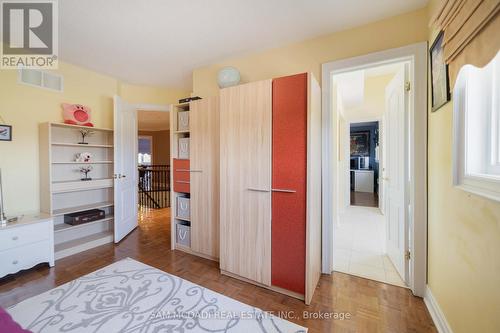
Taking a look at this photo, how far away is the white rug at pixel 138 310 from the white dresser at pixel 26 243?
0.59m

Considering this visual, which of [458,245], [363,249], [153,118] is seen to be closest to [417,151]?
[458,245]

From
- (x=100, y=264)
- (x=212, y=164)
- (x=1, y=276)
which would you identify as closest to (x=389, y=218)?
(x=212, y=164)

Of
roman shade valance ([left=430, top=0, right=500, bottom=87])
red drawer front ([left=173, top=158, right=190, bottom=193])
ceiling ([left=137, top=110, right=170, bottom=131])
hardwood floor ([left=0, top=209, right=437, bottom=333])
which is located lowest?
hardwood floor ([left=0, top=209, right=437, bottom=333])

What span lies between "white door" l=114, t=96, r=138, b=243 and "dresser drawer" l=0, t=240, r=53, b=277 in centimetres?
79

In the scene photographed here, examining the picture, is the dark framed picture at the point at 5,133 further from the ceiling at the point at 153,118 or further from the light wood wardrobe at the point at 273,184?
the ceiling at the point at 153,118

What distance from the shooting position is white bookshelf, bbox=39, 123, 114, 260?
257 centimetres

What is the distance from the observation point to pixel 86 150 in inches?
124

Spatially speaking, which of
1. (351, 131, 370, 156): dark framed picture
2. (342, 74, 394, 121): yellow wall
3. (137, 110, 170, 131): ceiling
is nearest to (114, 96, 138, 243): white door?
(137, 110, 170, 131): ceiling

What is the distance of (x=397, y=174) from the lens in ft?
7.33

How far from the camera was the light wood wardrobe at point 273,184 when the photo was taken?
70.0 inches

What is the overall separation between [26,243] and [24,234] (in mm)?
105

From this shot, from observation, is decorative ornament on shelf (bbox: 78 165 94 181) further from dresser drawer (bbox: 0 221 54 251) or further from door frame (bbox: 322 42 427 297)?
door frame (bbox: 322 42 427 297)

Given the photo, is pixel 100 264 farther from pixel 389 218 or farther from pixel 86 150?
pixel 389 218

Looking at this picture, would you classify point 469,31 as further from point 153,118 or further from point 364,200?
point 153,118
